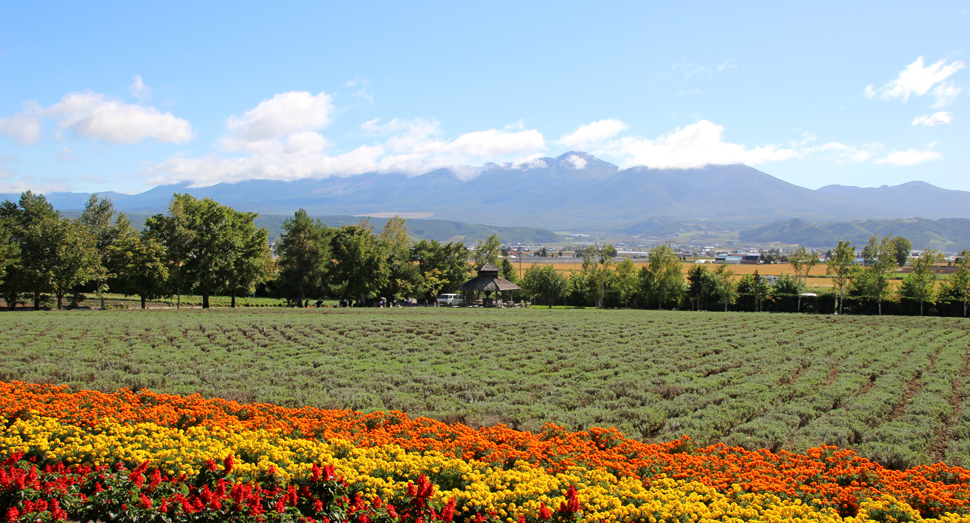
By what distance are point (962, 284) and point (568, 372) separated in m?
48.4

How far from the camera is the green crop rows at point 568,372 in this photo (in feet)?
35.6

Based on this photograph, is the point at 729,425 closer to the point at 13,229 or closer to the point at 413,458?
the point at 413,458

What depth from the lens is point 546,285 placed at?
6016 centimetres

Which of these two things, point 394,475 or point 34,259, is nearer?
point 394,475

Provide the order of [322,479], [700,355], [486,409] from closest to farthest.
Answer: [322,479] → [486,409] → [700,355]

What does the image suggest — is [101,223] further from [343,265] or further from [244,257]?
[343,265]

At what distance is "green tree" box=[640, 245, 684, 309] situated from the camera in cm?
5438

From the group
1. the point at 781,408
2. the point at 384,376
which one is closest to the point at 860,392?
the point at 781,408

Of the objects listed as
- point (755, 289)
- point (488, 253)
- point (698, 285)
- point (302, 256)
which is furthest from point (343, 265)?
point (755, 289)

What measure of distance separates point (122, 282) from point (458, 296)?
110 ft

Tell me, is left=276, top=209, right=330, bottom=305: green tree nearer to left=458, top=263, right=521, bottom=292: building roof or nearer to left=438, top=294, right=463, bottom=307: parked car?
left=458, top=263, right=521, bottom=292: building roof

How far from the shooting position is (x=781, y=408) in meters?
11.9

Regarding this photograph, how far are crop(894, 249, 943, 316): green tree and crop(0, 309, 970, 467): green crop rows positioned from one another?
23.1 metres

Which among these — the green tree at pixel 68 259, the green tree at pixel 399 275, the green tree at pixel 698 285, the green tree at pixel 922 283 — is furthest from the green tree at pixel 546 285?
the green tree at pixel 68 259
